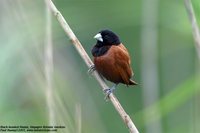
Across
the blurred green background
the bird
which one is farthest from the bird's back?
the blurred green background

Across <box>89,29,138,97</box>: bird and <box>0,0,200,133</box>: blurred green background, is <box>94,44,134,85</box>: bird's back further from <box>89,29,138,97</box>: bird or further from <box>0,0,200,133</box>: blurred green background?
<box>0,0,200,133</box>: blurred green background

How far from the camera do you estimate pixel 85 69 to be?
2.47 meters

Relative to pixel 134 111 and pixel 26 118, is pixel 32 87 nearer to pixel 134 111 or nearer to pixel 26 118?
pixel 26 118

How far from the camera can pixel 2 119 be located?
1741mm

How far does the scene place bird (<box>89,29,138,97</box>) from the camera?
208 centimetres

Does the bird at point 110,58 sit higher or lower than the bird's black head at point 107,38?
lower

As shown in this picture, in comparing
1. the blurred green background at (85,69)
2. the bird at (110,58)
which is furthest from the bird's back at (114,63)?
the blurred green background at (85,69)

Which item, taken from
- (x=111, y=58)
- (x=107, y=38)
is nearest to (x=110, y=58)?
(x=111, y=58)

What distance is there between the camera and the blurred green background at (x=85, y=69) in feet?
5.86

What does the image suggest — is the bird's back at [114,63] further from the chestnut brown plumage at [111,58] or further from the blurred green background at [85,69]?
the blurred green background at [85,69]

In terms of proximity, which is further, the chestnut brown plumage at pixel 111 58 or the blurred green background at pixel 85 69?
the chestnut brown plumage at pixel 111 58

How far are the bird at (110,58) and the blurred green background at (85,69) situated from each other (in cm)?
9

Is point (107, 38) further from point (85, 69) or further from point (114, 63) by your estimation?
point (85, 69)

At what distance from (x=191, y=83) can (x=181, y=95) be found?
3.2 inches
